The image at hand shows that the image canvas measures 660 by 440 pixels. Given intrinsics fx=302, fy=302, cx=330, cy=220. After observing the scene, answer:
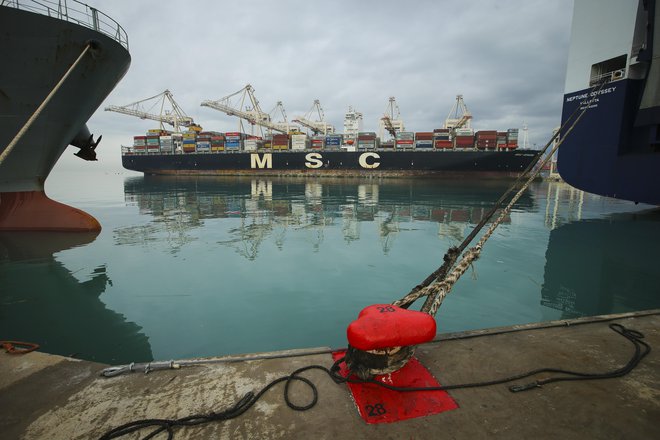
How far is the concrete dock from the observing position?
6.57 feet

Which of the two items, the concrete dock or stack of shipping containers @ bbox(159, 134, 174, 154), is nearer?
the concrete dock

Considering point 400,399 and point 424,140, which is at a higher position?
point 424,140

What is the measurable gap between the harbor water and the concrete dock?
1448 millimetres

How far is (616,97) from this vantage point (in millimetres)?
12000

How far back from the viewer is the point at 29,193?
11047mm

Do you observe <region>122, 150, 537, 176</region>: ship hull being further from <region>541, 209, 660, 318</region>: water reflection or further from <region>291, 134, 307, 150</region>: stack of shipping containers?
<region>541, 209, 660, 318</region>: water reflection

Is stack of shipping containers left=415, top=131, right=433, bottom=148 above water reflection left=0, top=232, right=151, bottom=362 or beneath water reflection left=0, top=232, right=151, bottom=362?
above

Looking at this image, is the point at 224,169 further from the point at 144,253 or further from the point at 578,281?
the point at 578,281

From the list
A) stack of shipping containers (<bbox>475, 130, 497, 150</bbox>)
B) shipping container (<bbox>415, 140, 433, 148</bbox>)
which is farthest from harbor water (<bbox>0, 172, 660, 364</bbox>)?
shipping container (<bbox>415, 140, 433, 148</bbox>)

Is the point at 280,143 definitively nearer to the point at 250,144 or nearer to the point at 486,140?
the point at 250,144

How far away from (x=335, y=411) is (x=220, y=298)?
4.00 meters

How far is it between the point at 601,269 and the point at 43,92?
16.3 meters

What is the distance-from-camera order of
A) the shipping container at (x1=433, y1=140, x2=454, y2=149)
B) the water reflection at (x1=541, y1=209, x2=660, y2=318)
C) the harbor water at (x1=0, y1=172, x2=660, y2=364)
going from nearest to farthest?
the harbor water at (x1=0, y1=172, x2=660, y2=364)
the water reflection at (x1=541, y1=209, x2=660, y2=318)
the shipping container at (x1=433, y1=140, x2=454, y2=149)

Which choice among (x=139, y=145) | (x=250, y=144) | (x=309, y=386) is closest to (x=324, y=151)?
(x=250, y=144)
